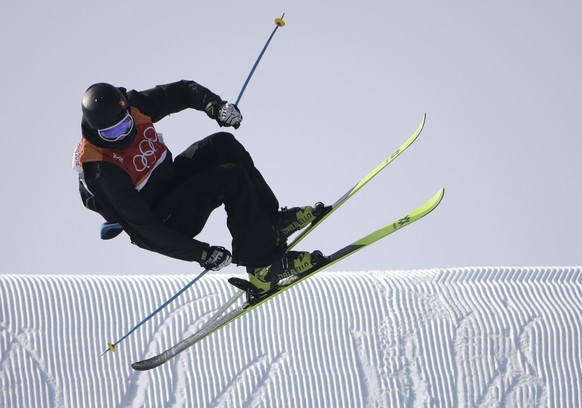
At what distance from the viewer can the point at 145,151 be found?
23.4ft

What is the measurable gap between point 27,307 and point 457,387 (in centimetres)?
742

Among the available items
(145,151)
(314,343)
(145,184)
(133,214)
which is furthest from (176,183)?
(314,343)

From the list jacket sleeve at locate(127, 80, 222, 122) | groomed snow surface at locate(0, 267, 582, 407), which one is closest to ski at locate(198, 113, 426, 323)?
jacket sleeve at locate(127, 80, 222, 122)

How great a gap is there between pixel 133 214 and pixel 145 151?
1.53 ft

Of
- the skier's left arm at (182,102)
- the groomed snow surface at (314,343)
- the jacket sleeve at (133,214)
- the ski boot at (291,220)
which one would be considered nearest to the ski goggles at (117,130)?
the jacket sleeve at (133,214)

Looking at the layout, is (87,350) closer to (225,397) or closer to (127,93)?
(225,397)

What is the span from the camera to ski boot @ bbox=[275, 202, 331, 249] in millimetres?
7602

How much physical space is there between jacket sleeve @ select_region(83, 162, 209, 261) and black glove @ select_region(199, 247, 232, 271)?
0.04 meters

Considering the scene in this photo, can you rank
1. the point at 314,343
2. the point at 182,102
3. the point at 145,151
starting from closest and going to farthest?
the point at 145,151 → the point at 182,102 → the point at 314,343

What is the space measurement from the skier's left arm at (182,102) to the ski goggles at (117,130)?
1.07 ft

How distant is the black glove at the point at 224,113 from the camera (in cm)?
718

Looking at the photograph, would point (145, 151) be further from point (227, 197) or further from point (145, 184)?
point (227, 197)

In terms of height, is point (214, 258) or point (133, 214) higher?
point (133, 214)

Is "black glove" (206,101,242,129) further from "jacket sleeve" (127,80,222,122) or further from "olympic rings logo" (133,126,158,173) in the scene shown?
"olympic rings logo" (133,126,158,173)
